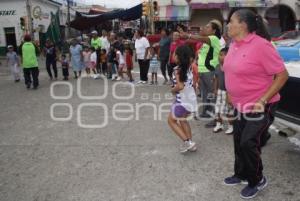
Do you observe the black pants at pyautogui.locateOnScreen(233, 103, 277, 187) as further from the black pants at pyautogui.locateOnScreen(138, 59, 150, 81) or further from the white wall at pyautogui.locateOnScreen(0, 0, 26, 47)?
the white wall at pyautogui.locateOnScreen(0, 0, 26, 47)

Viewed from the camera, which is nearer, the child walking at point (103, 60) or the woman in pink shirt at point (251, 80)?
the woman in pink shirt at point (251, 80)

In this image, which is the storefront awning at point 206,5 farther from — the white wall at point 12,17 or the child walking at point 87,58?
the child walking at point 87,58

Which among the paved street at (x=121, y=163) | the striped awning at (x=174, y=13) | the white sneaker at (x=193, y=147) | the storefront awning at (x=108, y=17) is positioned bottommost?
the paved street at (x=121, y=163)

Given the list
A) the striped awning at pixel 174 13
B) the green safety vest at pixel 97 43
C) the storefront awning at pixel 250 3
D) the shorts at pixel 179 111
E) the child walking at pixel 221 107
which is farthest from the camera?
the striped awning at pixel 174 13

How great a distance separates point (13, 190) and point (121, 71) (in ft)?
29.1

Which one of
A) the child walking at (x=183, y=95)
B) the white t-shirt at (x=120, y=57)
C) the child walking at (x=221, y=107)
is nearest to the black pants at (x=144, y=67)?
the white t-shirt at (x=120, y=57)

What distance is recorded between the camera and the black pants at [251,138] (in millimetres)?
3473

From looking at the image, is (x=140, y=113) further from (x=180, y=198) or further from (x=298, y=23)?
(x=298, y=23)

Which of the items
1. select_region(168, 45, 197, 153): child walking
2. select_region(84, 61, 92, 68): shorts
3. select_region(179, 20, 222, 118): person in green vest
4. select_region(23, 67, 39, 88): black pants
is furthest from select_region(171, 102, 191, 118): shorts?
select_region(84, 61, 92, 68): shorts

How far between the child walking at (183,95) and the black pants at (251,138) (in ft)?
4.05

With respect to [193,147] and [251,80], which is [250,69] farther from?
[193,147]

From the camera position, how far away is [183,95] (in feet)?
16.0

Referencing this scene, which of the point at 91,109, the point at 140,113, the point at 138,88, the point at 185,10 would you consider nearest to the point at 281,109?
the point at 140,113

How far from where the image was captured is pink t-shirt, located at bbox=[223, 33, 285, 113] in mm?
3305
